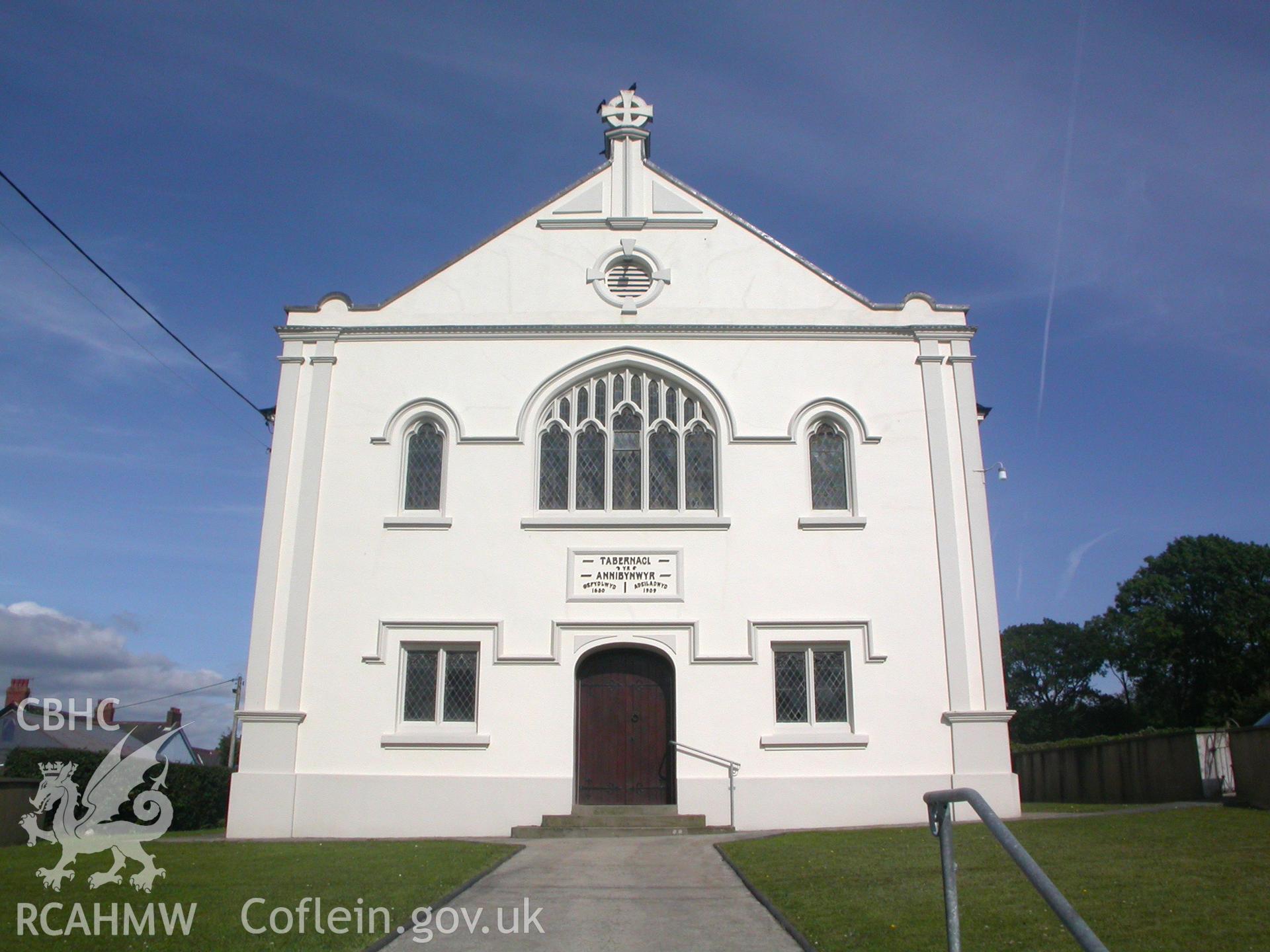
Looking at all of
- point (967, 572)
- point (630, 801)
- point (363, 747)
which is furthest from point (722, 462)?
point (363, 747)

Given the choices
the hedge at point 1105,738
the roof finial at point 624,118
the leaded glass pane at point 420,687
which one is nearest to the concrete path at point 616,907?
the leaded glass pane at point 420,687

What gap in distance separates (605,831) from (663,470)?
20.6 feet

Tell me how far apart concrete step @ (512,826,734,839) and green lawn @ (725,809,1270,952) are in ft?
8.32

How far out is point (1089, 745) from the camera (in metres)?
24.5

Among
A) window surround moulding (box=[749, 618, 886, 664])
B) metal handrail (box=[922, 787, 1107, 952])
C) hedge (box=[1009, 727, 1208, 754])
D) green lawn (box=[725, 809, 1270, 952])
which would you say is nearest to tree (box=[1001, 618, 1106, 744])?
hedge (box=[1009, 727, 1208, 754])

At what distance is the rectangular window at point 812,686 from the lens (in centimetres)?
1728

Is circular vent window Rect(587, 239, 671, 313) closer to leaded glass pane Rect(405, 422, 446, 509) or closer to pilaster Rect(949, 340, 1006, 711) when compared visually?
leaded glass pane Rect(405, 422, 446, 509)

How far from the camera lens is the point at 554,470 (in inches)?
733

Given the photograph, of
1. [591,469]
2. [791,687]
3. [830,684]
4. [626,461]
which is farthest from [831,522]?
[591,469]

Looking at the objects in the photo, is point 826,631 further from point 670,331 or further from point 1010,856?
point 1010,856

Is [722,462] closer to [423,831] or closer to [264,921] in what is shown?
[423,831]

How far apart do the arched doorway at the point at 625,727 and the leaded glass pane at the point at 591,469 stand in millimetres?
2643

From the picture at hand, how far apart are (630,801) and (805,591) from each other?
4.57 m

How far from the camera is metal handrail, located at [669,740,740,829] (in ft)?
54.4
